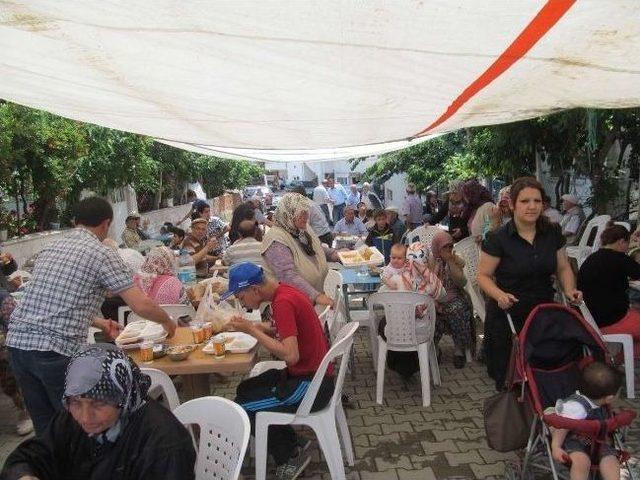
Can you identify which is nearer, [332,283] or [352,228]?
[332,283]

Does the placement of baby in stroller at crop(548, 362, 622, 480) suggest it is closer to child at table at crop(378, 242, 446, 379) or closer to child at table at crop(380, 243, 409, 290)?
child at table at crop(378, 242, 446, 379)

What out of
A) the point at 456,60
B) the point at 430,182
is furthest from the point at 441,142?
the point at 456,60

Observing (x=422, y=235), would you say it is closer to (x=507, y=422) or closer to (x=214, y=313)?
(x=214, y=313)

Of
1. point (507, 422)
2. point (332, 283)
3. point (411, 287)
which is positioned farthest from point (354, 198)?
point (507, 422)

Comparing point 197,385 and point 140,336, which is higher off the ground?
point 140,336

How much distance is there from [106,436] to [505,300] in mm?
2135

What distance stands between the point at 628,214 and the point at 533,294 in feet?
24.7

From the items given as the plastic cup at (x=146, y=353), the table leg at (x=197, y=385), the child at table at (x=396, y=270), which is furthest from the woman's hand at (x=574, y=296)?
the plastic cup at (x=146, y=353)

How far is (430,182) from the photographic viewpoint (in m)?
14.8

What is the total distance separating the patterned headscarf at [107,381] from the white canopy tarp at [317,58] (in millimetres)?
1156

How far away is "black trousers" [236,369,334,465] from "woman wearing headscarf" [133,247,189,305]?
5.18 ft

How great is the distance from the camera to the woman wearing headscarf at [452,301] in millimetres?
4879

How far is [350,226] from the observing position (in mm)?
8742

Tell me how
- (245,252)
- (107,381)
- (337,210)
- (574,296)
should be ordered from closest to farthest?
(107,381) < (574,296) < (245,252) < (337,210)
